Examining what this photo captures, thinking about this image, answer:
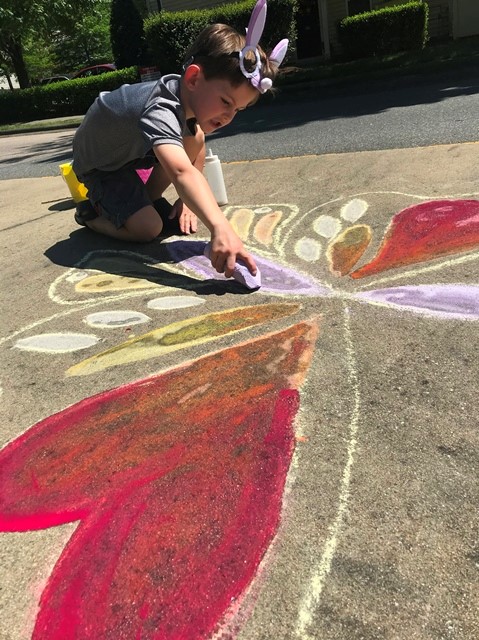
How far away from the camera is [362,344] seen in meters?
2.06

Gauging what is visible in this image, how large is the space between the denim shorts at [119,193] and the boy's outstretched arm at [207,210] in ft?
2.37

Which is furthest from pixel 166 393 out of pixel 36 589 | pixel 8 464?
pixel 36 589

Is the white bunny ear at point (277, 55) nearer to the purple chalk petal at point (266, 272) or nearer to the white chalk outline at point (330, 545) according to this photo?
the purple chalk petal at point (266, 272)

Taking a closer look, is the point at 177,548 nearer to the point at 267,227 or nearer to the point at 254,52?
the point at 254,52

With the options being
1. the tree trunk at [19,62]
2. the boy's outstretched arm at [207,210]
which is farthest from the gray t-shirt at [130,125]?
the tree trunk at [19,62]

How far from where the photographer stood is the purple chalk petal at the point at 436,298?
7.18 ft

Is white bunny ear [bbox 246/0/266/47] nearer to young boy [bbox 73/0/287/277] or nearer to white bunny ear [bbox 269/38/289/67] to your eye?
young boy [bbox 73/0/287/277]

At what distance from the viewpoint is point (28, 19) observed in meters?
19.5

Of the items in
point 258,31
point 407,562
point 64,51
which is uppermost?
point 64,51

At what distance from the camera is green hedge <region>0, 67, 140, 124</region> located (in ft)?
52.3

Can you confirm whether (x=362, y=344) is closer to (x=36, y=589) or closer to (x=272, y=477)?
(x=272, y=477)

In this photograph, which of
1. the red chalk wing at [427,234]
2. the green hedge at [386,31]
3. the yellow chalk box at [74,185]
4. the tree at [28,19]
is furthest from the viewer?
the tree at [28,19]

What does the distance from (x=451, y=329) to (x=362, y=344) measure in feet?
1.18

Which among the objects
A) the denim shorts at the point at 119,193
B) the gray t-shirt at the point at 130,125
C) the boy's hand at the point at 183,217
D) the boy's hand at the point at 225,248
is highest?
the gray t-shirt at the point at 130,125
